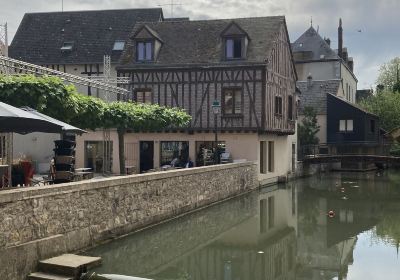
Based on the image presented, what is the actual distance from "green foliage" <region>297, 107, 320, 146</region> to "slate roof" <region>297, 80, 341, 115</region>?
1713 millimetres

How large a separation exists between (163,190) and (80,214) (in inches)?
168

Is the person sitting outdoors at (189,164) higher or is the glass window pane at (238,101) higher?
the glass window pane at (238,101)

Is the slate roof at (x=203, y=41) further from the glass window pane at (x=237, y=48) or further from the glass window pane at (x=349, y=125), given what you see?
the glass window pane at (x=349, y=125)

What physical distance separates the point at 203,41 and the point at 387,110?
27.2m

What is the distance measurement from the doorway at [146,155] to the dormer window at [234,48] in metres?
6.13

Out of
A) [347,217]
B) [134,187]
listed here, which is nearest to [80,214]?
[134,187]

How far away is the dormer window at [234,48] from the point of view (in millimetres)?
26531

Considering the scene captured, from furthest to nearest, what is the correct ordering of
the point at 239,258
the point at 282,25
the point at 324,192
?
the point at 282,25, the point at 324,192, the point at 239,258

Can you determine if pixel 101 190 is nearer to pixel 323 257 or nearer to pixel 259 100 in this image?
pixel 323 257

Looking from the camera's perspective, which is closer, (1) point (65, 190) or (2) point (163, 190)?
(1) point (65, 190)

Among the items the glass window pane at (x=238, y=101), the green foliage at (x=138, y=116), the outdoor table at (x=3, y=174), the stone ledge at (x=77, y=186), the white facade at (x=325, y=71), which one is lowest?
the stone ledge at (x=77, y=186)

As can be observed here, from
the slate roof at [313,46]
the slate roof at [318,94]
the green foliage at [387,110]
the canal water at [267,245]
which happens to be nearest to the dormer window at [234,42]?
the canal water at [267,245]

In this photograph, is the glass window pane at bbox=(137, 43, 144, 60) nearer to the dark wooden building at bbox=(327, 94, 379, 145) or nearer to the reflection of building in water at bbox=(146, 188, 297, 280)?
the reflection of building in water at bbox=(146, 188, 297, 280)

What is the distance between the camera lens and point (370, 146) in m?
41.1
